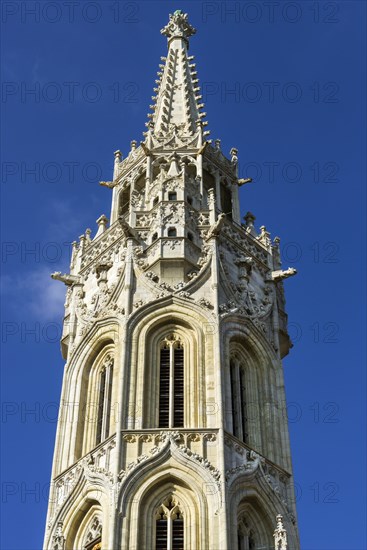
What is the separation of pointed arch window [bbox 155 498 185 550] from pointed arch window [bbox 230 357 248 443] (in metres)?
3.96

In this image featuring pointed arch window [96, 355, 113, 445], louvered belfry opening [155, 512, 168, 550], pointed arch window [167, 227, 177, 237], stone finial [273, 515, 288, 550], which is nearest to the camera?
louvered belfry opening [155, 512, 168, 550]

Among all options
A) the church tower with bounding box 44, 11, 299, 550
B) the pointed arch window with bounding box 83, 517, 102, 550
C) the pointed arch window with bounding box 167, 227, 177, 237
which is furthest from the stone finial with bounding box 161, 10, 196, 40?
the pointed arch window with bounding box 83, 517, 102, 550

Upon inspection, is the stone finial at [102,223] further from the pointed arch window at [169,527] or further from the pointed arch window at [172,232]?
the pointed arch window at [169,527]

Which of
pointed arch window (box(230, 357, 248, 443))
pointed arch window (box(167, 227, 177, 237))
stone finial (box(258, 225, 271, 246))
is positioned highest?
stone finial (box(258, 225, 271, 246))

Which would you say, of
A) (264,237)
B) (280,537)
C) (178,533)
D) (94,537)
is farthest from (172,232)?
(280,537)

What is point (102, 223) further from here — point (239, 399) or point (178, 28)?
point (178, 28)

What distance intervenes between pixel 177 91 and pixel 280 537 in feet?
92.9

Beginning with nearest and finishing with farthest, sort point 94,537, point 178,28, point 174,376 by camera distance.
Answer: point 94,537
point 174,376
point 178,28

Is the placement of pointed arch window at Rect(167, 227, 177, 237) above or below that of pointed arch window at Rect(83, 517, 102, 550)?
above

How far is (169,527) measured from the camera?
115 feet

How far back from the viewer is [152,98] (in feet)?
193

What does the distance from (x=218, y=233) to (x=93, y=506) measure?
1270 centimetres

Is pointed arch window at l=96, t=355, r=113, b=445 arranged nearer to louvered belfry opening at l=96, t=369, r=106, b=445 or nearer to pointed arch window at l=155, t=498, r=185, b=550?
louvered belfry opening at l=96, t=369, r=106, b=445

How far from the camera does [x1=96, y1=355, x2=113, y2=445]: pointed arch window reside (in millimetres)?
39094
